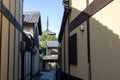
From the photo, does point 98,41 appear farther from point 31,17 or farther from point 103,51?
point 31,17

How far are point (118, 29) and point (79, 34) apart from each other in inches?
158

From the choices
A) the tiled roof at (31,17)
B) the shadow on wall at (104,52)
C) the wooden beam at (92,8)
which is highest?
the tiled roof at (31,17)

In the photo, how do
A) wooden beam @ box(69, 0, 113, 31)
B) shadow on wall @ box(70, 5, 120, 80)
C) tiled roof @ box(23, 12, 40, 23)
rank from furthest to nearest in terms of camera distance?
1. tiled roof @ box(23, 12, 40, 23)
2. wooden beam @ box(69, 0, 113, 31)
3. shadow on wall @ box(70, 5, 120, 80)

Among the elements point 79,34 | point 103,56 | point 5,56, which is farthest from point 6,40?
point 103,56

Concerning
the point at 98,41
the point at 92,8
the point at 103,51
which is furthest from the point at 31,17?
the point at 103,51

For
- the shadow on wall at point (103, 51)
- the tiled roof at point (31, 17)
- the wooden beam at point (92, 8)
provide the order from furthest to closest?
the tiled roof at point (31, 17), the wooden beam at point (92, 8), the shadow on wall at point (103, 51)

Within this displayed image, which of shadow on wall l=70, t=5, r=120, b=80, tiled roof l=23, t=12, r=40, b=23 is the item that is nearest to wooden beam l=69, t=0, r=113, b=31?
shadow on wall l=70, t=5, r=120, b=80

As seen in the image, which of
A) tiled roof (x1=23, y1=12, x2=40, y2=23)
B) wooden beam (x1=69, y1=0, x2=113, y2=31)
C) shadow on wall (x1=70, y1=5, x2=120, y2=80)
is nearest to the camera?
shadow on wall (x1=70, y1=5, x2=120, y2=80)

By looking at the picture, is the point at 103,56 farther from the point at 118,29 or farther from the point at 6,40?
the point at 6,40

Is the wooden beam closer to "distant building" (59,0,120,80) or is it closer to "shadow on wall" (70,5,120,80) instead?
"distant building" (59,0,120,80)

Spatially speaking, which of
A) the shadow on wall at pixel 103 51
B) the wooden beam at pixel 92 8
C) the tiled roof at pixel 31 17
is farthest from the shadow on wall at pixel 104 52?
the tiled roof at pixel 31 17

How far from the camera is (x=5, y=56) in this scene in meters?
8.34

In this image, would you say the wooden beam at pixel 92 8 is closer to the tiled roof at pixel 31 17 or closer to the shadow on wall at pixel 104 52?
the shadow on wall at pixel 104 52

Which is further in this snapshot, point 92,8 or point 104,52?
point 92,8
